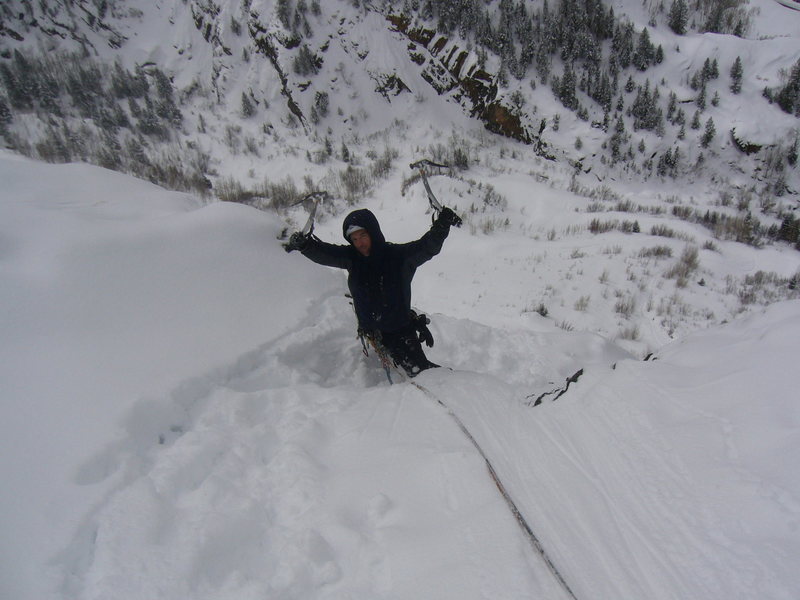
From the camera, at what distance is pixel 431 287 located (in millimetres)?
6648

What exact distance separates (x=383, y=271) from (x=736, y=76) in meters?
15.6

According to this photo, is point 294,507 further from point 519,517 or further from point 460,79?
point 460,79

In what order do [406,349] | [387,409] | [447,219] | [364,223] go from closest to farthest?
[387,409] → [447,219] → [364,223] → [406,349]

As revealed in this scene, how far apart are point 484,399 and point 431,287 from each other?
386 centimetres

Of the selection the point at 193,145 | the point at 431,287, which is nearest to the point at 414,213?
the point at 431,287

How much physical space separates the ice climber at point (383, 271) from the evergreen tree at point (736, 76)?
592 inches

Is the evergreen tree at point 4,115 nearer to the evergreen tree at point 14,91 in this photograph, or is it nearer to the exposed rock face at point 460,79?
the evergreen tree at point 14,91

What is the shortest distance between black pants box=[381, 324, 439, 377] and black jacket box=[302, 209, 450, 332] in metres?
0.15

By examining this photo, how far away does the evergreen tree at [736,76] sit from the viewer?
500 inches

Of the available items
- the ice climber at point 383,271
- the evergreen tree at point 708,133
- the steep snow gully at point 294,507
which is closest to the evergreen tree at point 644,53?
the evergreen tree at point 708,133

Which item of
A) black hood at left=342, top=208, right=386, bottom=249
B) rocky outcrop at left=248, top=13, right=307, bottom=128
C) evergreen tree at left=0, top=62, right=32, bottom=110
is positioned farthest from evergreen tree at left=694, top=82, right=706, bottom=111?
evergreen tree at left=0, top=62, right=32, bottom=110

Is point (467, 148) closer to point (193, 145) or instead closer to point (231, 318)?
point (193, 145)

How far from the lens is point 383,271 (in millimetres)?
3344

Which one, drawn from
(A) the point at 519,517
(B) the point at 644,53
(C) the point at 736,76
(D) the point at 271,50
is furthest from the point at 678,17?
(A) the point at 519,517
